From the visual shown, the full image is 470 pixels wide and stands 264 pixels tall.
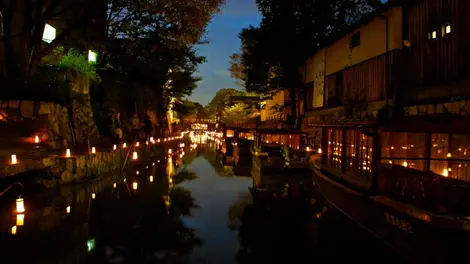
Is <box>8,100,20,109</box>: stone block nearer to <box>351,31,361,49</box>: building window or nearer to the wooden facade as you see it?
the wooden facade

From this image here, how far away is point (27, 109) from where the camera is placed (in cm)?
1759

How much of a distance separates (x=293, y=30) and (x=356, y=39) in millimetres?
8485

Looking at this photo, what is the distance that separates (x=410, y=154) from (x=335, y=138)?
8.46ft

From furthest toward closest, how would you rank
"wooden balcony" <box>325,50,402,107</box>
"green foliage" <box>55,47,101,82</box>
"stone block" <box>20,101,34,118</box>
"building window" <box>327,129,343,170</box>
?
"green foliage" <box>55,47,101,82</box>, "wooden balcony" <box>325,50,402,107</box>, "stone block" <box>20,101,34,118</box>, "building window" <box>327,129,343,170</box>

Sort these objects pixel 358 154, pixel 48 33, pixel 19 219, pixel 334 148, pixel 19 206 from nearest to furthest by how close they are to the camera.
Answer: pixel 19 219, pixel 19 206, pixel 358 154, pixel 334 148, pixel 48 33

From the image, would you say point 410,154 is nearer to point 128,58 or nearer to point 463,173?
point 463,173

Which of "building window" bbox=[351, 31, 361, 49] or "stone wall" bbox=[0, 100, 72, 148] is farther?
"building window" bbox=[351, 31, 361, 49]

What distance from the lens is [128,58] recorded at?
1227 inches

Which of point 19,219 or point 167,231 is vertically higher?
point 19,219

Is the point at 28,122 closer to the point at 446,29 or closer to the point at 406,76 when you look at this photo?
the point at 406,76

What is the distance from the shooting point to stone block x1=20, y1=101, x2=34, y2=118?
17.4 meters

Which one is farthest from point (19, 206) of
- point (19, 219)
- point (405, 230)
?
point (405, 230)

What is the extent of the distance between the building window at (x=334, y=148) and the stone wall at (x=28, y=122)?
12.0m

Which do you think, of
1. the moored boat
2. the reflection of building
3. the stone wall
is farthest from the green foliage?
the moored boat
